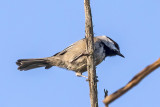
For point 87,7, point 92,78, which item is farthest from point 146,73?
point 92,78

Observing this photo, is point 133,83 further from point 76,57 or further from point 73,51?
point 73,51

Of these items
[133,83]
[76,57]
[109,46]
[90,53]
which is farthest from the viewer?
[109,46]

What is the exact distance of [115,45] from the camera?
6.82 m

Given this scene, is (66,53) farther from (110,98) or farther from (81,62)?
(110,98)

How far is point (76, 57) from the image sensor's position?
6.08 meters

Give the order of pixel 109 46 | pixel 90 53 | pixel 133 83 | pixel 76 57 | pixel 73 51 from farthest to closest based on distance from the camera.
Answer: pixel 109 46 < pixel 73 51 < pixel 76 57 < pixel 90 53 < pixel 133 83

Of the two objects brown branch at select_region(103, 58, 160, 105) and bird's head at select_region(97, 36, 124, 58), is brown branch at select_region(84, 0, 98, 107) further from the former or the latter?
bird's head at select_region(97, 36, 124, 58)

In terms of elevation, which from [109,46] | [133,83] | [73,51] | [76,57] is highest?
[109,46]

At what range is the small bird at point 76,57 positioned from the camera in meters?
5.96

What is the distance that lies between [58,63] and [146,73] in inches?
239

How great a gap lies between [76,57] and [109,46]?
32.8 inches

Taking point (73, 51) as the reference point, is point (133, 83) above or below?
below

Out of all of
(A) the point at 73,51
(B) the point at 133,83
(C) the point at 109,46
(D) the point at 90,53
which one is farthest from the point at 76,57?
(B) the point at 133,83

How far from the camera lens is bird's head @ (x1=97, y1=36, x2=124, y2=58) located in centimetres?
629
